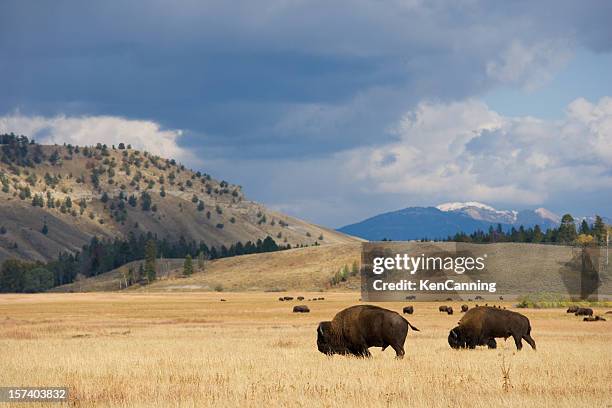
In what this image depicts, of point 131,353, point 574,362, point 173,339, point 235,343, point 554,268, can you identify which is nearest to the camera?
point 574,362

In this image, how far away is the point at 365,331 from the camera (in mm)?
26391

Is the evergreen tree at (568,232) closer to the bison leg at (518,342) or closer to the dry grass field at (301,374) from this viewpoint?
the dry grass field at (301,374)

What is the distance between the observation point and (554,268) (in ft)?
515

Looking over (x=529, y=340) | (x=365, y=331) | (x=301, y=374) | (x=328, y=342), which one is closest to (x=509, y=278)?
(x=529, y=340)

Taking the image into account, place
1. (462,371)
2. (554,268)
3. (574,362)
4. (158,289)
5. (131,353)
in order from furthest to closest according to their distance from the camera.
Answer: (158,289)
(554,268)
(131,353)
(574,362)
(462,371)

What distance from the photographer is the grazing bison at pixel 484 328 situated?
30656mm

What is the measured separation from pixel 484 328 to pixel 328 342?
7104mm

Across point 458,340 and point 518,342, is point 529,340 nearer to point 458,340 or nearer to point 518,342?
point 518,342

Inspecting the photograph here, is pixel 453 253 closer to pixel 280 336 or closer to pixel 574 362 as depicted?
pixel 280 336

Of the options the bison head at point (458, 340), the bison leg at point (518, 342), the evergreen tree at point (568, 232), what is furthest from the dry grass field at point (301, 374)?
the evergreen tree at point (568, 232)

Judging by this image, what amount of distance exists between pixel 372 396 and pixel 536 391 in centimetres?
413

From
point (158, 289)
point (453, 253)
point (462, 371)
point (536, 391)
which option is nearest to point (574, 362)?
point (462, 371)

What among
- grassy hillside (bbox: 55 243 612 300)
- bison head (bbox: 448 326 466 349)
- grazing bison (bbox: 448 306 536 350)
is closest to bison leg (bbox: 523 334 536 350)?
grazing bison (bbox: 448 306 536 350)

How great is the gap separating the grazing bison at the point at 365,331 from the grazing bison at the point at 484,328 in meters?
4.97
